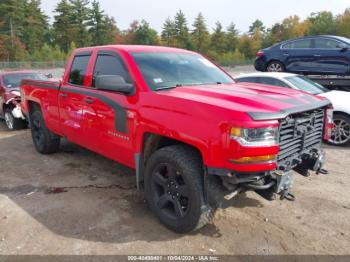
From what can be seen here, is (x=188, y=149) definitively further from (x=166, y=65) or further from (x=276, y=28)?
(x=276, y=28)

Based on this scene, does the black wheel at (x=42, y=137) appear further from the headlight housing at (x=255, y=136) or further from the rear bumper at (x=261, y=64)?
the rear bumper at (x=261, y=64)

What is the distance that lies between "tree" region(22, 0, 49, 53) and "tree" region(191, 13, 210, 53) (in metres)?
31.8

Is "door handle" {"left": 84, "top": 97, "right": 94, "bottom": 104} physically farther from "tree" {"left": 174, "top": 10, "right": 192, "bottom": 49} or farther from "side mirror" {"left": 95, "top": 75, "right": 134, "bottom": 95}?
"tree" {"left": 174, "top": 10, "right": 192, "bottom": 49}

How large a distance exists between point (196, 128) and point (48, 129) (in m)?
3.86

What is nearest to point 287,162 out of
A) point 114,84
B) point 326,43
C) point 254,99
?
point 254,99

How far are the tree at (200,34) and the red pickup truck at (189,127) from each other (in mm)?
74066

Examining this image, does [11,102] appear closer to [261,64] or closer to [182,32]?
[261,64]

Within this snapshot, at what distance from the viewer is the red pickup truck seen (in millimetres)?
3068

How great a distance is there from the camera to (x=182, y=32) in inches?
3039

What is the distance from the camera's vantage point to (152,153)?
3.99m

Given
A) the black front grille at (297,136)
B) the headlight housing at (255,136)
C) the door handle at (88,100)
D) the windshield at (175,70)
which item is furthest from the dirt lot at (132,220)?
the windshield at (175,70)

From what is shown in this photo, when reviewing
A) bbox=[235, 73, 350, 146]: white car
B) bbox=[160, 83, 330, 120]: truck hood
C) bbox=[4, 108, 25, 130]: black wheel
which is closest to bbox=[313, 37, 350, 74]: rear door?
bbox=[235, 73, 350, 146]: white car

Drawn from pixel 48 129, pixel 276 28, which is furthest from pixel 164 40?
pixel 48 129

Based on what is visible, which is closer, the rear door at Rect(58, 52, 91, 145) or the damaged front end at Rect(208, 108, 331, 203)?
the damaged front end at Rect(208, 108, 331, 203)
